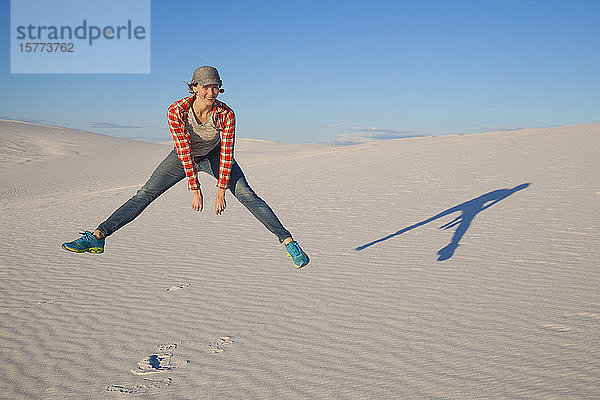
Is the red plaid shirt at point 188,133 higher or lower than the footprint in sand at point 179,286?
higher

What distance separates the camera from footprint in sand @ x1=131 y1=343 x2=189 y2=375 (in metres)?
3.74

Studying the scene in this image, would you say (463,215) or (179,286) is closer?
(179,286)

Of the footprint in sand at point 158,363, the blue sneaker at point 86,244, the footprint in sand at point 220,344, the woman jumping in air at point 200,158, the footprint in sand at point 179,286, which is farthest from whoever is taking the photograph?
the footprint in sand at point 179,286

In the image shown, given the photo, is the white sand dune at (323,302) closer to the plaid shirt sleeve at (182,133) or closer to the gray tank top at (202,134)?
the plaid shirt sleeve at (182,133)

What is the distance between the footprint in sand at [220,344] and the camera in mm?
4113

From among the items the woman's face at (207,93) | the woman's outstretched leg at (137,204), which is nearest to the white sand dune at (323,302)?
the woman's outstretched leg at (137,204)

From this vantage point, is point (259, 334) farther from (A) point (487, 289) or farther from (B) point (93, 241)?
(A) point (487, 289)

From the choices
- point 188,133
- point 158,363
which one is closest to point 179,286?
point 158,363

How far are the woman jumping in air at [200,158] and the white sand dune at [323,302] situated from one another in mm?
890

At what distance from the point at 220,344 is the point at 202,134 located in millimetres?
1824

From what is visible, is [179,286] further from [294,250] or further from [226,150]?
[226,150]

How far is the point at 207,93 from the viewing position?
4199 millimetres

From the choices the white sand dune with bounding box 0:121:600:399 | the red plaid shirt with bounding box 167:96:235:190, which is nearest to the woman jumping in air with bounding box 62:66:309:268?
the red plaid shirt with bounding box 167:96:235:190

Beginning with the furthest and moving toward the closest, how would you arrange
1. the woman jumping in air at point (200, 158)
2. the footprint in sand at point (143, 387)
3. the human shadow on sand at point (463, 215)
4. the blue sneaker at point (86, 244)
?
the human shadow on sand at point (463, 215)
the blue sneaker at point (86, 244)
the woman jumping in air at point (200, 158)
the footprint in sand at point (143, 387)
